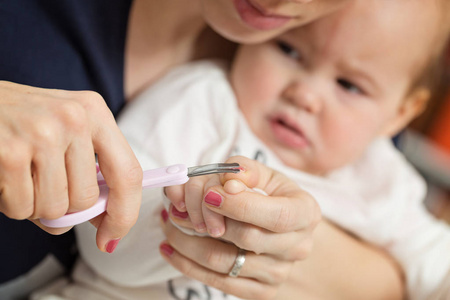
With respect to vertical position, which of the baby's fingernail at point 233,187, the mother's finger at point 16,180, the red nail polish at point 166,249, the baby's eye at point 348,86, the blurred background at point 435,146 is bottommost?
the blurred background at point 435,146

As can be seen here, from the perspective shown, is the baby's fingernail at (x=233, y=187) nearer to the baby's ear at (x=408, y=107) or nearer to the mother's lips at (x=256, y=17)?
the mother's lips at (x=256, y=17)

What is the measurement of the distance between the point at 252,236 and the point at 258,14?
432mm

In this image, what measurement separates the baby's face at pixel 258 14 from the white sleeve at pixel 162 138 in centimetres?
19

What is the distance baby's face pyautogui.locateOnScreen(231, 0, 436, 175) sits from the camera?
909 mm

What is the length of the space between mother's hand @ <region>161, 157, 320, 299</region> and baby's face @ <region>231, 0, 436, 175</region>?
1.06 feet

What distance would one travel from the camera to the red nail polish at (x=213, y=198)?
0.58 metres

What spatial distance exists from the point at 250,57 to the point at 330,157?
32cm

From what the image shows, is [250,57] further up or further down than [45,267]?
further up

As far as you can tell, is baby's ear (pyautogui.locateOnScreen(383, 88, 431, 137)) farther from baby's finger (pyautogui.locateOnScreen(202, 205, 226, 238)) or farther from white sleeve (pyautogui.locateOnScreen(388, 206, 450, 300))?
baby's finger (pyautogui.locateOnScreen(202, 205, 226, 238))

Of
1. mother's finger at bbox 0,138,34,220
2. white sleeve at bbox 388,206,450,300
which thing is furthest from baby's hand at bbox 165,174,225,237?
white sleeve at bbox 388,206,450,300

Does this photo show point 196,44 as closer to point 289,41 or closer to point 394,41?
point 289,41

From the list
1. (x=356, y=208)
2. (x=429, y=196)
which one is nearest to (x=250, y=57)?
(x=356, y=208)

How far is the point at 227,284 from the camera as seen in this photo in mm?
715

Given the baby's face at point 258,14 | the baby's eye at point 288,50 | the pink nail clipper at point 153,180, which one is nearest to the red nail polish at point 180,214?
the pink nail clipper at point 153,180
